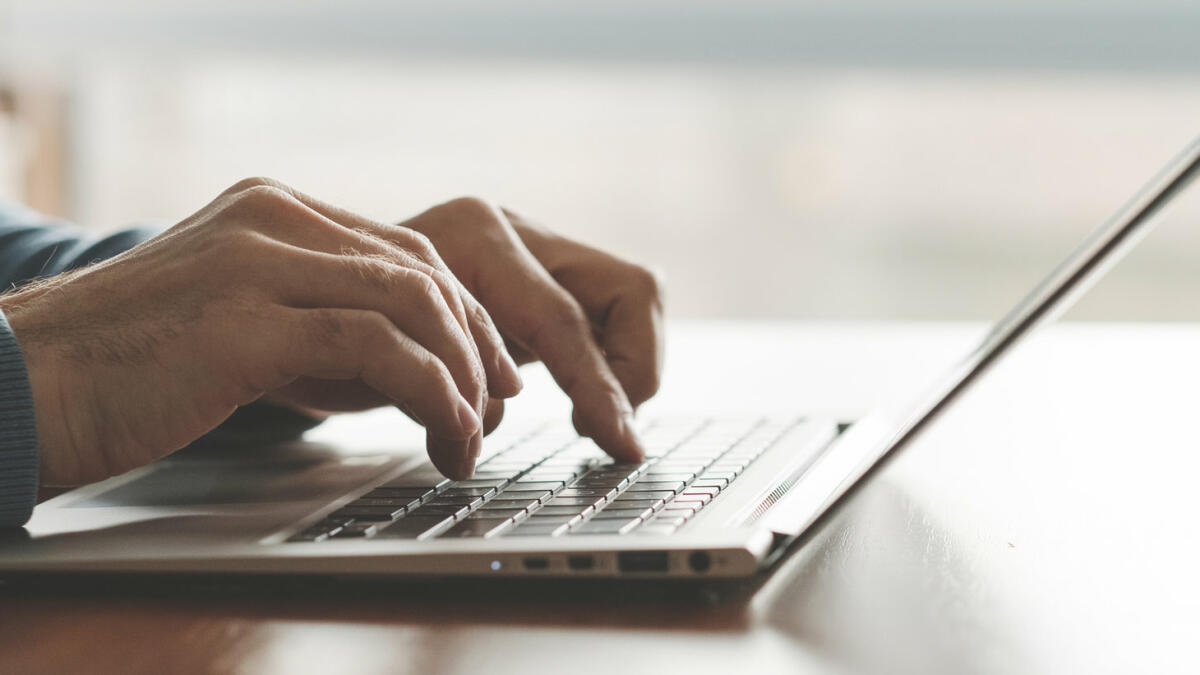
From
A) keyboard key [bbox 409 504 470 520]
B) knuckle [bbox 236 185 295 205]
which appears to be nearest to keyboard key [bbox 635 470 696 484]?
keyboard key [bbox 409 504 470 520]

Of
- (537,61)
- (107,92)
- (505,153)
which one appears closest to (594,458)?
(537,61)

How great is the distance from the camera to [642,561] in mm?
403

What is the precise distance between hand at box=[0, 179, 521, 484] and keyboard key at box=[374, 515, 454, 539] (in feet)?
0.20

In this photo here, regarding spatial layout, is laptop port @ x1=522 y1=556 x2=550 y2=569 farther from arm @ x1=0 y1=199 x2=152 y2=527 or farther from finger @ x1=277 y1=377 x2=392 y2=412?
finger @ x1=277 y1=377 x2=392 y2=412

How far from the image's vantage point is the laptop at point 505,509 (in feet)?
1.35

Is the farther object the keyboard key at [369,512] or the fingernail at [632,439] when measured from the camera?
the fingernail at [632,439]

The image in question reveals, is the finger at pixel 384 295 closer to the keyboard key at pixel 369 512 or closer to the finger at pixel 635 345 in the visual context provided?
the keyboard key at pixel 369 512

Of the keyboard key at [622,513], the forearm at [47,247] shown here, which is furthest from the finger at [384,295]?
the forearm at [47,247]

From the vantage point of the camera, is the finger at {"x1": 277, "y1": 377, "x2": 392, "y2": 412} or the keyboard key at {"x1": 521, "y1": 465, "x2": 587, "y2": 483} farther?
the finger at {"x1": 277, "y1": 377, "x2": 392, "y2": 412}

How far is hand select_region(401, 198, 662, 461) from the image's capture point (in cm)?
66

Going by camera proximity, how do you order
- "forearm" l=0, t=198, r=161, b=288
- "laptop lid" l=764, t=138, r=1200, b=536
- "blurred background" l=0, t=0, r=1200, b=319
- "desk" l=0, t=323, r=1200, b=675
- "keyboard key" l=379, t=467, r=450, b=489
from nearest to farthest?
"desk" l=0, t=323, r=1200, b=675 → "laptop lid" l=764, t=138, r=1200, b=536 → "keyboard key" l=379, t=467, r=450, b=489 → "forearm" l=0, t=198, r=161, b=288 → "blurred background" l=0, t=0, r=1200, b=319

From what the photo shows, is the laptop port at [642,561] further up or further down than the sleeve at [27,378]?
further up

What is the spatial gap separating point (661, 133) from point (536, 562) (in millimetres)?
2562

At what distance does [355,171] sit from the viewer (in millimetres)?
3031
